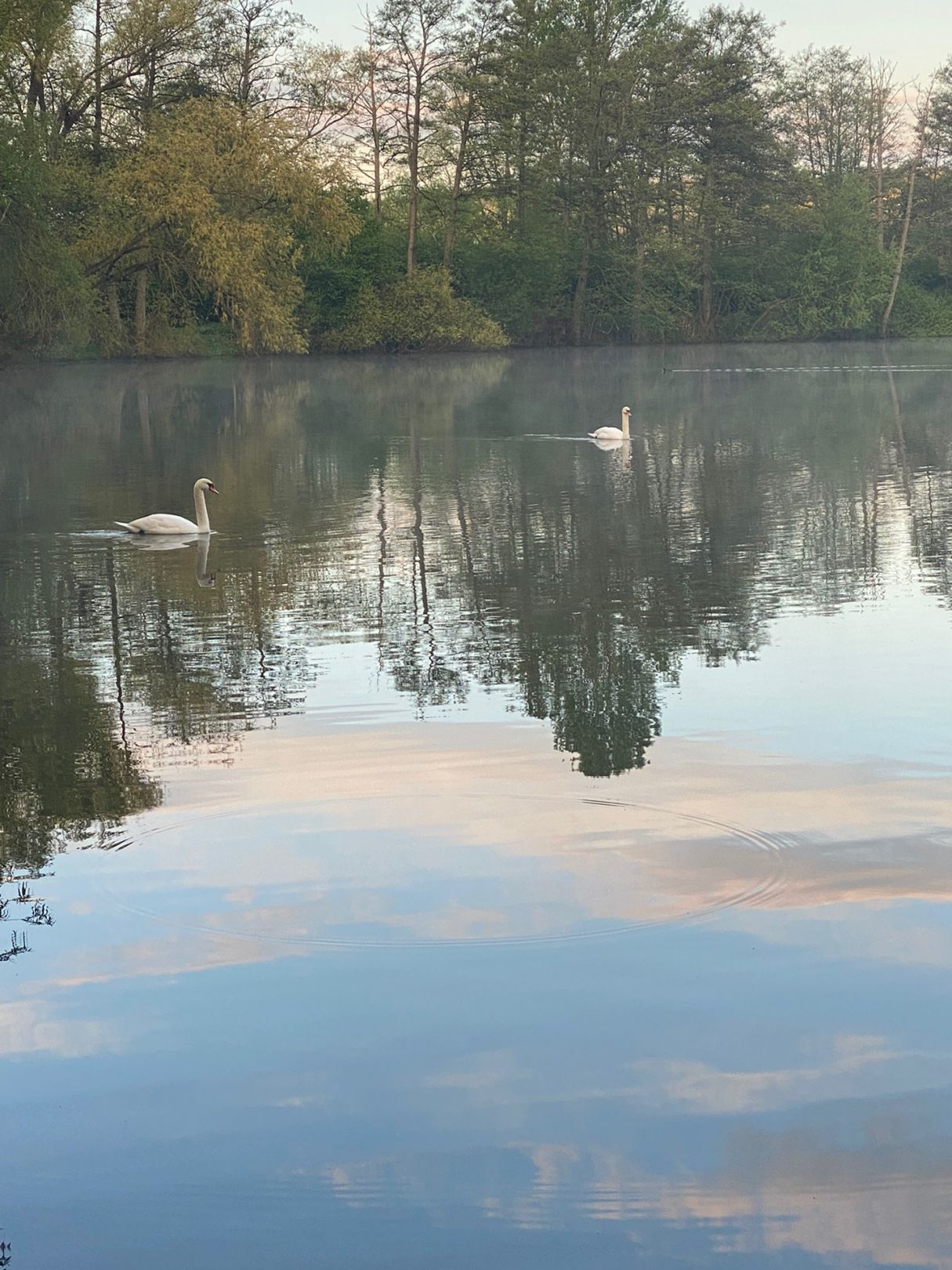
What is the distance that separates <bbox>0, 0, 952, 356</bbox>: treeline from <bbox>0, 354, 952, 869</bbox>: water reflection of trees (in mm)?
26589

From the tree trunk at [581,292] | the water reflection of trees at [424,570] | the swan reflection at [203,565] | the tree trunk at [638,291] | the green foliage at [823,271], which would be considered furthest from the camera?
the green foliage at [823,271]

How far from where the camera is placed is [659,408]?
39844mm

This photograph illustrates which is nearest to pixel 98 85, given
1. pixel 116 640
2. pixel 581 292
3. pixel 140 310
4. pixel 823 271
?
pixel 140 310

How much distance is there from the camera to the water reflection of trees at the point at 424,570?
10.2 m

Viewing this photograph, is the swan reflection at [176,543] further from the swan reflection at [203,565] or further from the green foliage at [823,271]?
the green foliage at [823,271]

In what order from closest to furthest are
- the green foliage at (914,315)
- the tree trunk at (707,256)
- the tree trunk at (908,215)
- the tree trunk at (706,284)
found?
the tree trunk at (707,256)
the tree trunk at (706,284)
the tree trunk at (908,215)
the green foliage at (914,315)

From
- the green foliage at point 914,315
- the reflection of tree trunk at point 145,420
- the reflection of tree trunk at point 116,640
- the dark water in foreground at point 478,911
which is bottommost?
the dark water in foreground at point 478,911

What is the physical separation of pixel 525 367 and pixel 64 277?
1790 cm

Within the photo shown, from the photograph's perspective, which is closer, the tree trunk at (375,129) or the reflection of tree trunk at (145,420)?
the reflection of tree trunk at (145,420)

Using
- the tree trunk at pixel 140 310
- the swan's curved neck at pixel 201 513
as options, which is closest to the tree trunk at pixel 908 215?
the tree trunk at pixel 140 310

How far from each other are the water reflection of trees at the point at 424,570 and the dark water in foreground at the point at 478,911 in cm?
7

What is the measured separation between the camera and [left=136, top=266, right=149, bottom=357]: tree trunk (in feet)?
218

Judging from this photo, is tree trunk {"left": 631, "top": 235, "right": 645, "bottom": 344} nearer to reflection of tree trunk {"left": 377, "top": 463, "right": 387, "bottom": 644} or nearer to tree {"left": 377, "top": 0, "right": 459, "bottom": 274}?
tree {"left": 377, "top": 0, "right": 459, "bottom": 274}

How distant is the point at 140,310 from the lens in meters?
67.9
